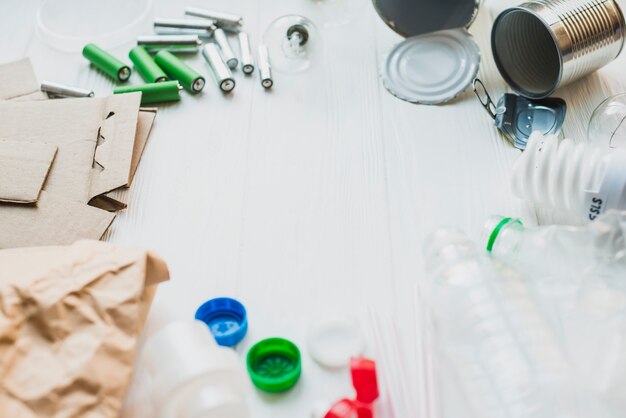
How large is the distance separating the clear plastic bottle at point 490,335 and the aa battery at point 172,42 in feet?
2.33

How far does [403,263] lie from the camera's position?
1064 mm

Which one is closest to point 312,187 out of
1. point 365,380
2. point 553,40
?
point 365,380

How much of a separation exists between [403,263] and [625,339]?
13.4 inches

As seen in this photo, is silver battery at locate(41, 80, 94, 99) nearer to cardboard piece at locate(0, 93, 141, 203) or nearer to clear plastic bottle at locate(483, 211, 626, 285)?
cardboard piece at locate(0, 93, 141, 203)

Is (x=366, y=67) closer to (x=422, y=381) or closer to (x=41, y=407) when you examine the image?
(x=422, y=381)

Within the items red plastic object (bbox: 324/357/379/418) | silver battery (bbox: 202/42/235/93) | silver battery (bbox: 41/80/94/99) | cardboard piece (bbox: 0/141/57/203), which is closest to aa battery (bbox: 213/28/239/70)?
silver battery (bbox: 202/42/235/93)

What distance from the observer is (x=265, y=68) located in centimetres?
137

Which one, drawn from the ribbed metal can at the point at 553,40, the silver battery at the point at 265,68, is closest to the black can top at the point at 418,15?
the ribbed metal can at the point at 553,40

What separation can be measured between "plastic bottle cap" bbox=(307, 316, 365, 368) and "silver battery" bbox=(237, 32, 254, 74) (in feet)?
2.01

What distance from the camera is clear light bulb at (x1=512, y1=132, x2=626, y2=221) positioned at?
96 centimetres

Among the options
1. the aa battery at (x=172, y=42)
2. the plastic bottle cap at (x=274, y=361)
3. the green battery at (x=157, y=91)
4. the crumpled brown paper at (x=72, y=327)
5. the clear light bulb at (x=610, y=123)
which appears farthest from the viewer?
the aa battery at (x=172, y=42)

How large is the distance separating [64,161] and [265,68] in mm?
427

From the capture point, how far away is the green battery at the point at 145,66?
1.37 metres

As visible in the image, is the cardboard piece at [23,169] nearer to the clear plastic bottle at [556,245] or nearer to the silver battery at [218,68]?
the silver battery at [218,68]
